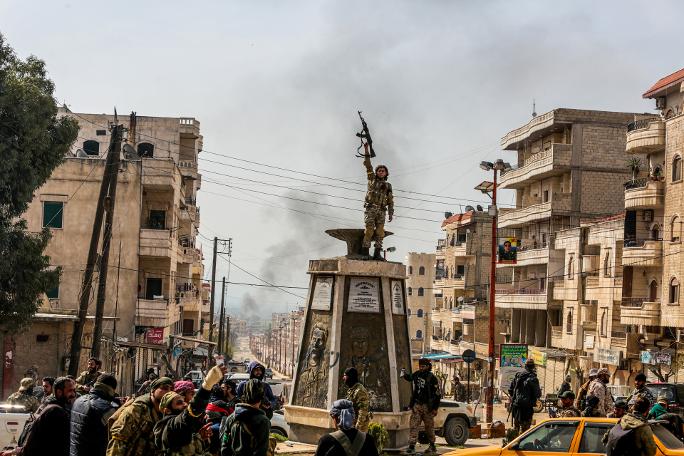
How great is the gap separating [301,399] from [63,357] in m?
20.2

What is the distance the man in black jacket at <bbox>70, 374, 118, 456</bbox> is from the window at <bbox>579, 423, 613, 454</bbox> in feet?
23.0

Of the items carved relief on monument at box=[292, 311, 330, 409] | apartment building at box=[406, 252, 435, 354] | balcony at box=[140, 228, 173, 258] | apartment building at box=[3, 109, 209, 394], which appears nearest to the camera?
carved relief on monument at box=[292, 311, 330, 409]

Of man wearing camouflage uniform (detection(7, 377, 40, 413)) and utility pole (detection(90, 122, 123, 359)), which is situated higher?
utility pole (detection(90, 122, 123, 359))

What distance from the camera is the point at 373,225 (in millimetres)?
22344

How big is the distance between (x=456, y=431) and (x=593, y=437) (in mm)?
9704

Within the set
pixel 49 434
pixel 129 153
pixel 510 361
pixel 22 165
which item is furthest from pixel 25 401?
pixel 129 153

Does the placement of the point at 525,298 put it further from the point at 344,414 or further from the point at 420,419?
the point at 344,414

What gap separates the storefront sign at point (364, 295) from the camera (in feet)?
72.0

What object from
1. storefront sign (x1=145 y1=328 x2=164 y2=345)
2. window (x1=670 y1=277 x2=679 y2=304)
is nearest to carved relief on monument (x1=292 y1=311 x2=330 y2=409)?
window (x1=670 y1=277 x2=679 y2=304)

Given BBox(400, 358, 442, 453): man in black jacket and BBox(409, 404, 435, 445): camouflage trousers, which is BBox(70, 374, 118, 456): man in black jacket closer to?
BBox(400, 358, 442, 453): man in black jacket

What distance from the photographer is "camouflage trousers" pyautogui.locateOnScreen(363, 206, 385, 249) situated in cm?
2231

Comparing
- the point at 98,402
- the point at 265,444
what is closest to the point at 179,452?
the point at 265,444

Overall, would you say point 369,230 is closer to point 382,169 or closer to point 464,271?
point 382,169

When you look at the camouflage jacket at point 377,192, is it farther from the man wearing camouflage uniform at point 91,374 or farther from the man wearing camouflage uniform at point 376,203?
the man wearing camouflage uniform at point 91,374
